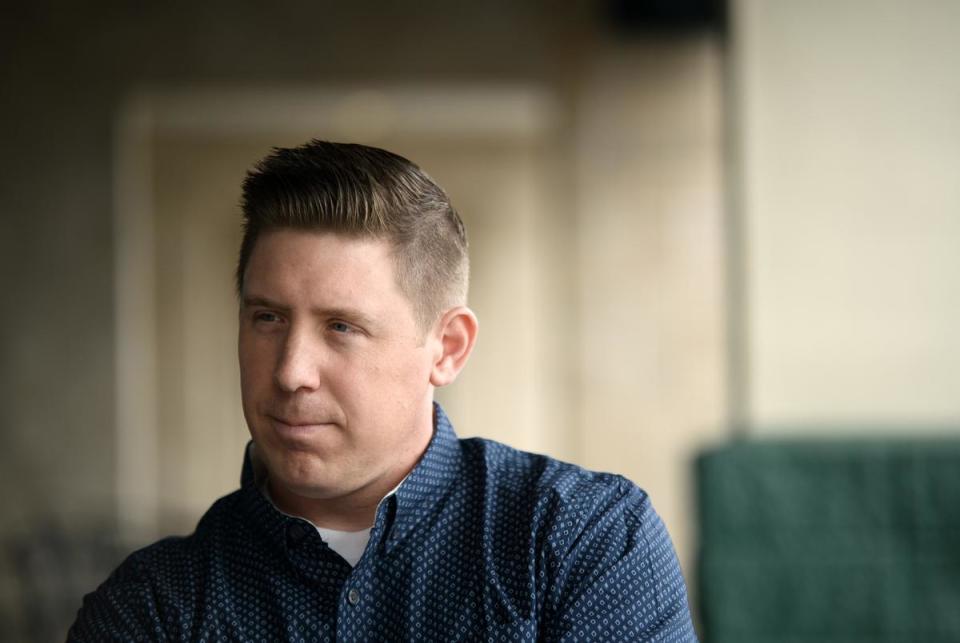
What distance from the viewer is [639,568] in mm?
1319

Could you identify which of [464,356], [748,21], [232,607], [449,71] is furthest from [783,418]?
[449,71]

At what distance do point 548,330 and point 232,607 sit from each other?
4.64 meters

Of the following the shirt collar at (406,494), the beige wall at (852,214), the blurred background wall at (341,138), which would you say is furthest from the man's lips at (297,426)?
the blurred background wall at (341,138)

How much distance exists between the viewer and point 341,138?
5.77m

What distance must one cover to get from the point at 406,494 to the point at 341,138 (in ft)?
15.0

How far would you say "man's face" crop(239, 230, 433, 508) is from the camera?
129 cm

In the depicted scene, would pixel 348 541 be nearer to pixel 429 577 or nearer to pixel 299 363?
pixel 429 577

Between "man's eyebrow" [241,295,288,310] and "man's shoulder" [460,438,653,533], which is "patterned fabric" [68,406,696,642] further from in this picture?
"man's eyebrow" [241,295,288,310]

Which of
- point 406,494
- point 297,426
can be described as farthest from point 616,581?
point 297,426

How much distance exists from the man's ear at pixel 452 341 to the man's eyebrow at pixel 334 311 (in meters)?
0.15

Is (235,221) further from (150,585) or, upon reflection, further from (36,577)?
(150,585)

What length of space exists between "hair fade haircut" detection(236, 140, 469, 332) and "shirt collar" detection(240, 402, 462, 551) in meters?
0.16

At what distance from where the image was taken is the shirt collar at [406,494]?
1.35 metres

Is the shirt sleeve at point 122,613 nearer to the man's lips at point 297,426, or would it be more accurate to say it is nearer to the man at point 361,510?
the man at point 361,510
